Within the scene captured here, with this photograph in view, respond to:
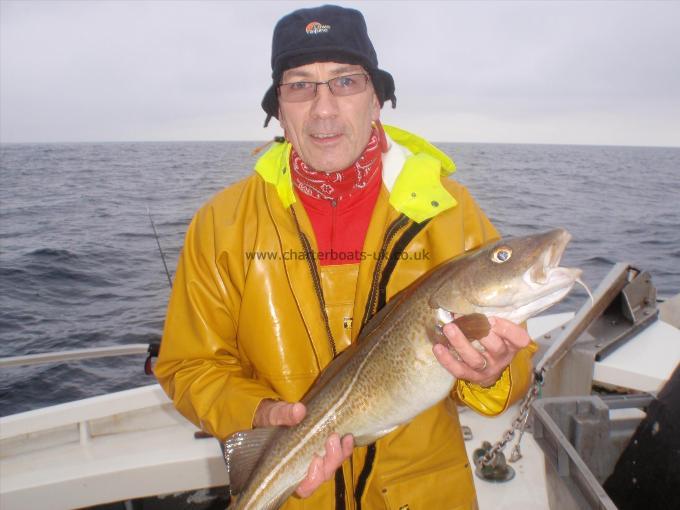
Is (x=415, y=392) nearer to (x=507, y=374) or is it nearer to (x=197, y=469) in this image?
(x=507, y=374)

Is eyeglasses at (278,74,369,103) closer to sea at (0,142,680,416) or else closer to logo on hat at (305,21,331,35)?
logo on hat at (305,21,331,35)

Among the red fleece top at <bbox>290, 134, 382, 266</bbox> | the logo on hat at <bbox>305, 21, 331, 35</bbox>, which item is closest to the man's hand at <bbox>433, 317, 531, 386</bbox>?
the red fleece top at <bbox>290, 134, 382, 266</bbox>

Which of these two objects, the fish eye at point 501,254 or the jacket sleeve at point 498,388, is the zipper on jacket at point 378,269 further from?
the fish eye at point 501,254

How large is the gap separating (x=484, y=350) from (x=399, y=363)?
389 mm

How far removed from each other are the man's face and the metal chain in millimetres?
1976

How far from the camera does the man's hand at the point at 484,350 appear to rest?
2.21 metres

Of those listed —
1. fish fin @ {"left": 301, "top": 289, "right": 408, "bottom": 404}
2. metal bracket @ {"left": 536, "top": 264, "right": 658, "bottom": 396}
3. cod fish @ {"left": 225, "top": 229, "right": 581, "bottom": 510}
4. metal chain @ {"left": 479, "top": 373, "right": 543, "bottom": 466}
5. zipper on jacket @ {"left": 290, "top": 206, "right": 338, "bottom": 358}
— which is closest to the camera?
cod fish @ {"left": 225, "top": 229, "right": 581, "bottom": 510}

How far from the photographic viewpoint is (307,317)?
273 centimetres

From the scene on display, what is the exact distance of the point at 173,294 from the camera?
9.32ft

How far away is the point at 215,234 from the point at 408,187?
107 centimetres

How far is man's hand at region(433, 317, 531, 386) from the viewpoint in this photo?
2205 mm

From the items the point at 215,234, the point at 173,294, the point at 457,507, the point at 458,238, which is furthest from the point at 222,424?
the point at 458,238

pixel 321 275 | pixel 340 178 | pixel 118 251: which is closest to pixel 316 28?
pixel 340 178

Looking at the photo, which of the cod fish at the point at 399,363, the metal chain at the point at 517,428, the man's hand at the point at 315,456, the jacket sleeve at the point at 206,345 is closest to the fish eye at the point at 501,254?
the cod fish at the point at 399,363
